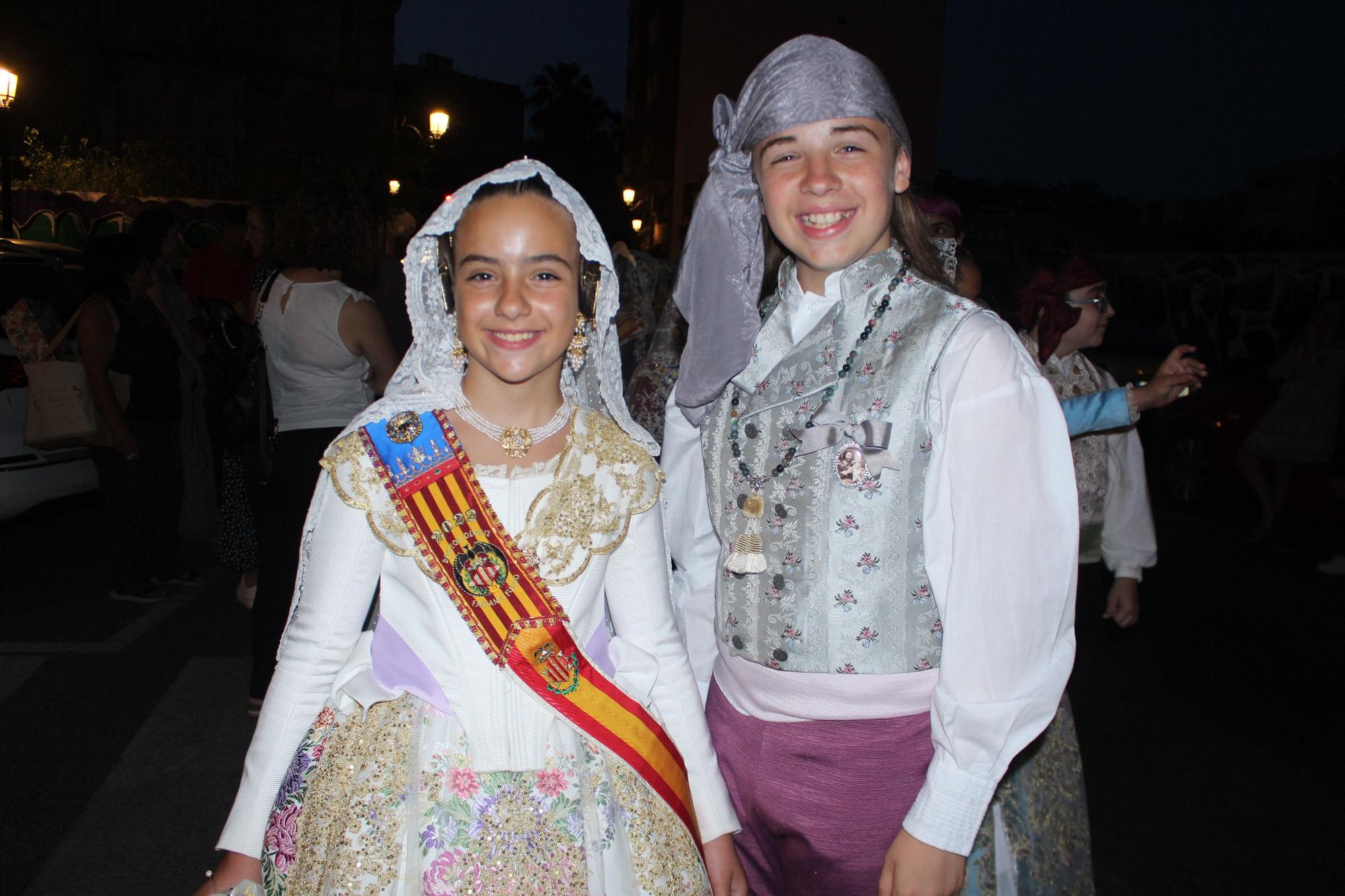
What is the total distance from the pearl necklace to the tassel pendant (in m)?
0.41

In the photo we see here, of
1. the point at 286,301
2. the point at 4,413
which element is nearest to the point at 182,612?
the point at 4,413

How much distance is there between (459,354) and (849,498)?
80cm

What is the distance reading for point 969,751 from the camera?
1.58m

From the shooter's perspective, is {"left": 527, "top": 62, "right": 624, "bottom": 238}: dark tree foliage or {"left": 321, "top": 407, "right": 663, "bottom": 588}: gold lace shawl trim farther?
{"left": 527, "top": 62, "right": 624, "bottom": 238}: dark tree foliage

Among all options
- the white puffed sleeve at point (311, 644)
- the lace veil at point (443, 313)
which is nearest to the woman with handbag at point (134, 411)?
the lace veil at point (443, 313)

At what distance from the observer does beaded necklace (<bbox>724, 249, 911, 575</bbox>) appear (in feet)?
5.88

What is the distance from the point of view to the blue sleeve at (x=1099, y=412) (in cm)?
275

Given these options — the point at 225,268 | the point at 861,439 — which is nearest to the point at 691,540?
the point at 861,439

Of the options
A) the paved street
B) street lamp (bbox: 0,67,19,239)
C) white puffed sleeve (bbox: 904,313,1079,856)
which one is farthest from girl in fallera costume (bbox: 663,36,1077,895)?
street lamp (bbox: 0,67,19,239)

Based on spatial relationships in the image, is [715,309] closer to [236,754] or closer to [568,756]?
[568,756]

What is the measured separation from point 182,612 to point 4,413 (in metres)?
1.60

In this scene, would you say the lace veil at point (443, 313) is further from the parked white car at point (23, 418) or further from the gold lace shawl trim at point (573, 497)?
the parked white car at point (23, 418)

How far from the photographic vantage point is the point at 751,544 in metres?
1.83

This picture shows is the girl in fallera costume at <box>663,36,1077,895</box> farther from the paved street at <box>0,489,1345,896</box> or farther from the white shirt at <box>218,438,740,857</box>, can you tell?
the paved street at <box>0,489,1345,896</box>
